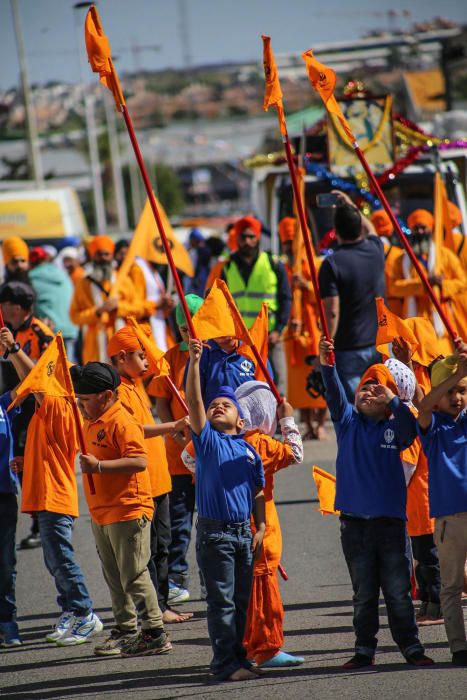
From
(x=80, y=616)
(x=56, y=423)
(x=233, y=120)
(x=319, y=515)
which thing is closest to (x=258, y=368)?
(x=56, y=423)

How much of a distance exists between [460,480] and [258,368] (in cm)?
196

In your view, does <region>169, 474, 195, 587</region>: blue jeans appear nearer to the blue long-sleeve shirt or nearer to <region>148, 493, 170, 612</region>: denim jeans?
<region>148, 493, 170, 612</region>: denim jeans

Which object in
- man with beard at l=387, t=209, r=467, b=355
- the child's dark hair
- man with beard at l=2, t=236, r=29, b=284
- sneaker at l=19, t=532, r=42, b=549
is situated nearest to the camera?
the child's dark hair

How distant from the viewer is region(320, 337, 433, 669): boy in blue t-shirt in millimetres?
5754

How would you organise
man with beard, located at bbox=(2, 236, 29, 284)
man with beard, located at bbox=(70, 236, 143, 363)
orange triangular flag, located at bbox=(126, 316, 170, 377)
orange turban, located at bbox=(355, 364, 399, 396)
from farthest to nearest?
man with beard, located at bbox=(70, 236, 143, 363) < man with beard, located at bbox=(2, 236, 29, 284) < orange triangular flag, located at bbox=(126, 316, 170, 377) < orange turban, located at bbox=(355, 364, 399, 396)

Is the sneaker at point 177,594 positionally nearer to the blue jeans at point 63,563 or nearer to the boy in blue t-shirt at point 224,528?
the blue jeans at point 63,563

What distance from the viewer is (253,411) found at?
6.19 metres

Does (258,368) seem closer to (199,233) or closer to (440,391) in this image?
(440,391)

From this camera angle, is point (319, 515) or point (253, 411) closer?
point (253, 411)

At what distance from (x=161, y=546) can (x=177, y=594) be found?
592 mm

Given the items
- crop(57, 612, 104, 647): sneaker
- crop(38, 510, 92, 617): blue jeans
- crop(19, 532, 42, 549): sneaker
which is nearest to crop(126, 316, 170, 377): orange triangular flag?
crop(38, 510, 92, 617): blue jeans

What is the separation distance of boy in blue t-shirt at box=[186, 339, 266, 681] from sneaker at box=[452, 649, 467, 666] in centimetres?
91

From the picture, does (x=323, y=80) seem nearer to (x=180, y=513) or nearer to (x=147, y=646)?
(x=180, y=513)

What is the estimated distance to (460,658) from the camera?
566cm
